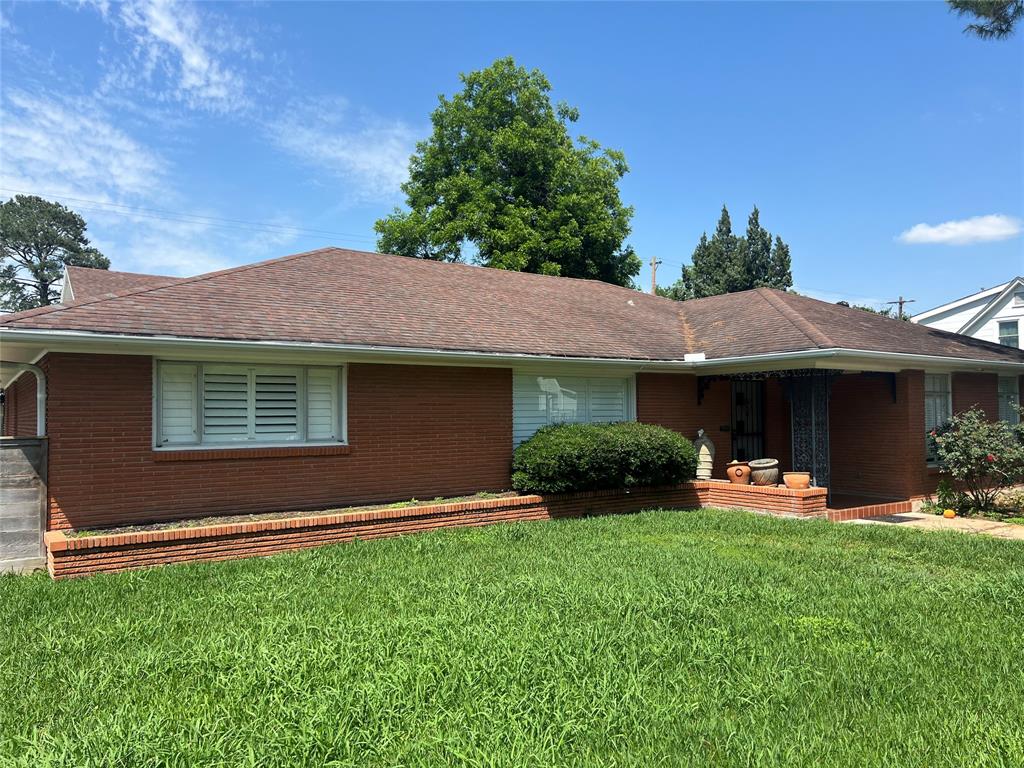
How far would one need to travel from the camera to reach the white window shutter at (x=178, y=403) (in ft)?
28.9

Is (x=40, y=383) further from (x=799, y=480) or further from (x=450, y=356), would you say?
(x=799, y=480)

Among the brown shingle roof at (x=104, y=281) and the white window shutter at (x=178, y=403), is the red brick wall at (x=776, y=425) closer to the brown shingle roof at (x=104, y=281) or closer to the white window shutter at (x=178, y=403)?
the white window shutter at (x=178, y=403)

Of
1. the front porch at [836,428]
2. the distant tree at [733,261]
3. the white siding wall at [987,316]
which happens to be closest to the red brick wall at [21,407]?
the front porch at [836,428]

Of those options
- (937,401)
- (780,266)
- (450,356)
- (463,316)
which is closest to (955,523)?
(937,401)

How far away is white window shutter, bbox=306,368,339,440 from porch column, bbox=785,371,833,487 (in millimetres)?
8578

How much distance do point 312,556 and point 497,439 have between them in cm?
441

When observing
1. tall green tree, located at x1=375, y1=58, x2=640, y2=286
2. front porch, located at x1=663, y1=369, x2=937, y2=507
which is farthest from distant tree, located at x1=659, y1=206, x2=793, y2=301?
front porch, located at x1=663, y1=369, x2=937, y2=507

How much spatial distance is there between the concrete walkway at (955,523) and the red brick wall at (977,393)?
3722mm

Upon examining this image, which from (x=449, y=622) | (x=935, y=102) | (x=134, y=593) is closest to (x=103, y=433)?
(x=134, y=593)

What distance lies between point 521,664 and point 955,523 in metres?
10.1

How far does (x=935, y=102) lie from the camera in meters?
13.9

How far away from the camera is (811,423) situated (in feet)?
40.8

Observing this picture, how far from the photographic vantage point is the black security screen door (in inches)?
594

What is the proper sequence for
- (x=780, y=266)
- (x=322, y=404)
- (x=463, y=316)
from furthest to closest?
1. (x=780, y=266)
2. (x=463, y=316)
3. (x=322, y=404)
